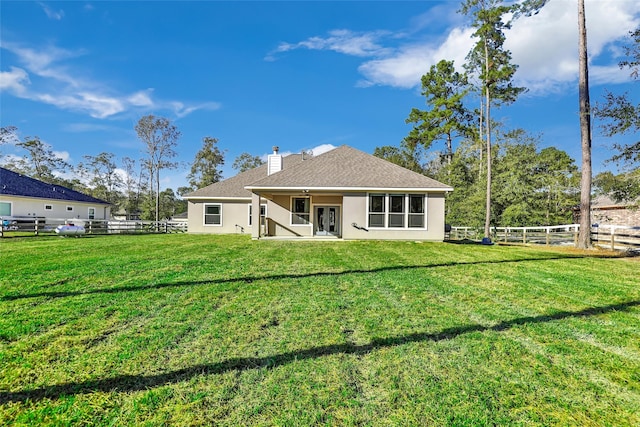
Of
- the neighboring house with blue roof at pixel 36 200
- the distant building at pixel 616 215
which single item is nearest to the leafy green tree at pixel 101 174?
the neighboring house with blue roof at pixel 36 200

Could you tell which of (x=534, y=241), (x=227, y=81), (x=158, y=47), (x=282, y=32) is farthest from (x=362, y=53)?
(x=534, y=241)

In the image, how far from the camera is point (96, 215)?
94.2 ft

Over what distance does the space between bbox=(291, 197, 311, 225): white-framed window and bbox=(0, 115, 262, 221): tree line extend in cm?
2305

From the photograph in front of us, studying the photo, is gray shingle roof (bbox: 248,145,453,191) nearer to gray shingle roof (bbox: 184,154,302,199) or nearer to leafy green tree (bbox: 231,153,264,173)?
gray shingle roof (bbox: 184,154,302,199)

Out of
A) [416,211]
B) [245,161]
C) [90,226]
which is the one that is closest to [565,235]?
[416,211]

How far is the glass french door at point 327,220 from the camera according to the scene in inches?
627

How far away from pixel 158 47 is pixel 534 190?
2676cm

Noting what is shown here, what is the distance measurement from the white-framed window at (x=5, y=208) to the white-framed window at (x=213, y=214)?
48.9 feet

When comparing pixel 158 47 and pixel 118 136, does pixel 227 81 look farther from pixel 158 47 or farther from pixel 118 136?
pixel 118 136

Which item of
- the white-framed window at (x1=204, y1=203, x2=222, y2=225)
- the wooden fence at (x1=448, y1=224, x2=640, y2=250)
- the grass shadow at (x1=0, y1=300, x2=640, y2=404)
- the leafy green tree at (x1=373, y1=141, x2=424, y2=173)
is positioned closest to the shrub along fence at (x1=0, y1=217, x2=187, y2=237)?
the white-framed window at (x1=204, y1=203, x2=222, y2=225)

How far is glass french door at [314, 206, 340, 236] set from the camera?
15938 mm

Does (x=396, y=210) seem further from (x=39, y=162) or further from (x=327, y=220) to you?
(x=39, y=162)

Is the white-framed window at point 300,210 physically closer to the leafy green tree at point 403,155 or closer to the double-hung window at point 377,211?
the double-hung window at point 377,211

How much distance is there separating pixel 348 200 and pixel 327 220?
2.43 metres
